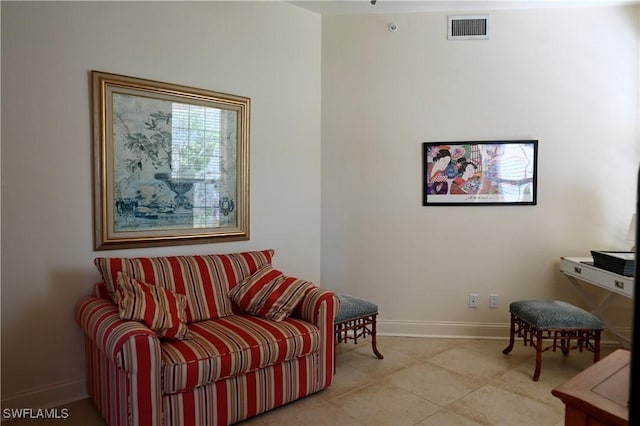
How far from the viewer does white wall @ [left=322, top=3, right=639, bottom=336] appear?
11.9 feet

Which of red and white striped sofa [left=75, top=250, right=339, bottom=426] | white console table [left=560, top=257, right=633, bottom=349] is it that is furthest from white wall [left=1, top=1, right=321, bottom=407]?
white console table [left=560, top=257, right=633, bottom=349]

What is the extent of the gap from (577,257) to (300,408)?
265 cm

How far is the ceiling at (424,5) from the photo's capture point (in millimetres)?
3562

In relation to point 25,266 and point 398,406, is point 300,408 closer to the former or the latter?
point 398,406

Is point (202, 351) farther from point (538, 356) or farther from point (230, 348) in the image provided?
point (538, 356)

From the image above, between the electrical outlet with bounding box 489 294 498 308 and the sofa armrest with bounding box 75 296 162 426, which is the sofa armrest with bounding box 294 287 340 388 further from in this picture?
the electrical outlet with bounding box 489 294 498 308

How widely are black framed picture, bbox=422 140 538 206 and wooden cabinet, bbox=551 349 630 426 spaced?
93.8 inches

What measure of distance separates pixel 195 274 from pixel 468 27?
9.87 ft

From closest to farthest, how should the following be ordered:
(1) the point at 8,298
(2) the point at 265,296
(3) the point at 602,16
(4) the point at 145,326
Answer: (4) the point at 145,326 → (1) the point at 8,298 → (2) the point at 265,296 → (3) the point at 602,16

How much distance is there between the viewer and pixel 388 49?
150 inches

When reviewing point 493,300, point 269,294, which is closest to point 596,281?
point 493,300

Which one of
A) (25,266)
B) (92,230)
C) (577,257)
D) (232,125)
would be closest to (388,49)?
(232,125)

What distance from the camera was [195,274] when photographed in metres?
2.79

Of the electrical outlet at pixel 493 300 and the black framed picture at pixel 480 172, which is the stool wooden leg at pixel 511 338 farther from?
the black framed picture at pixel 480 172
